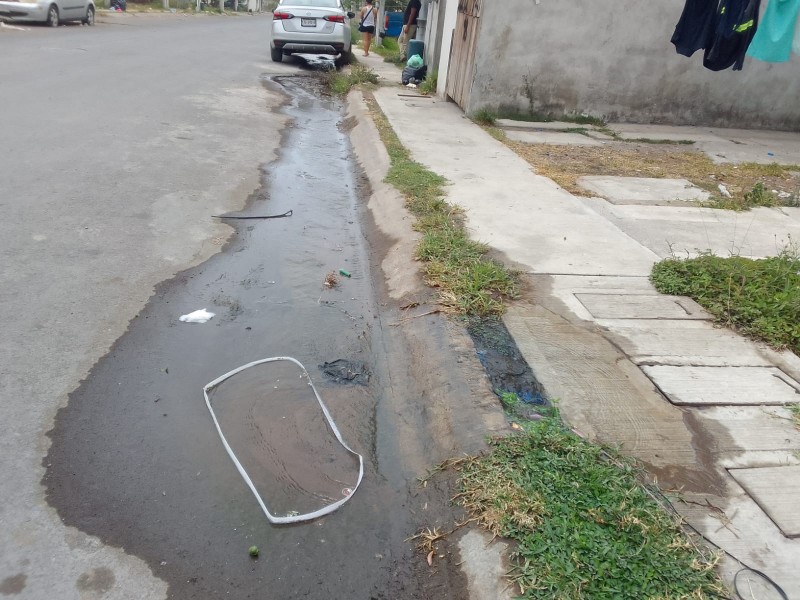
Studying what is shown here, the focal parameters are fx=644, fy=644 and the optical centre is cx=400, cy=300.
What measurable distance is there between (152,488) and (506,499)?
1495 mm

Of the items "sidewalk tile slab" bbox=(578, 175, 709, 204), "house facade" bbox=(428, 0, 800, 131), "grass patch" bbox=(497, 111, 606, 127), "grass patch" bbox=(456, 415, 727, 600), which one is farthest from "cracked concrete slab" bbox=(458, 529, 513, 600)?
"grass patch" bbox=(497, 111, 606, 127)

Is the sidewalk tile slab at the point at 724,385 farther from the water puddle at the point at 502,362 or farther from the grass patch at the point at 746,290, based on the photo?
the water puddle at the point at 502,362

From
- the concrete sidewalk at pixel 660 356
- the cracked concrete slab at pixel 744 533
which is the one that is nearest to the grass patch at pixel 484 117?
the concrete sidewalk at pixel 660 356

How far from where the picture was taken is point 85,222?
519 centimetres

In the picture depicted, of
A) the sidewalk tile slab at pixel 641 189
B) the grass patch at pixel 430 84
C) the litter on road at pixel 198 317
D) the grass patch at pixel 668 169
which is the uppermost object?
the grass patch at pixel 430 84

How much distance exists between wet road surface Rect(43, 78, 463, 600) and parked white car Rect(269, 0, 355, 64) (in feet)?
38.2

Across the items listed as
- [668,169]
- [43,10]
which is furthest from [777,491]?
[43,10]

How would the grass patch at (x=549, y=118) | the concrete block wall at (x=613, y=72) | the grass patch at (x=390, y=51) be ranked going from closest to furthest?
the concrete block wall at (x=613, y=72), the grass patch at (x=549, y=118), the grass patch at (x=390, y=51)

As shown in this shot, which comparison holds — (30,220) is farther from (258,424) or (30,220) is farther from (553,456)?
(553,456)

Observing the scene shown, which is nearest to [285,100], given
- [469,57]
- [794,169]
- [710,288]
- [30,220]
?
[469,57]

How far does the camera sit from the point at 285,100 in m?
11.8

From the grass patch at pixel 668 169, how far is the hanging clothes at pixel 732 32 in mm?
1293

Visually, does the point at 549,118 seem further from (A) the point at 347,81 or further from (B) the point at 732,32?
(A) the point at 347,81

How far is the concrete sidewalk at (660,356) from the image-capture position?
2.60 meters
